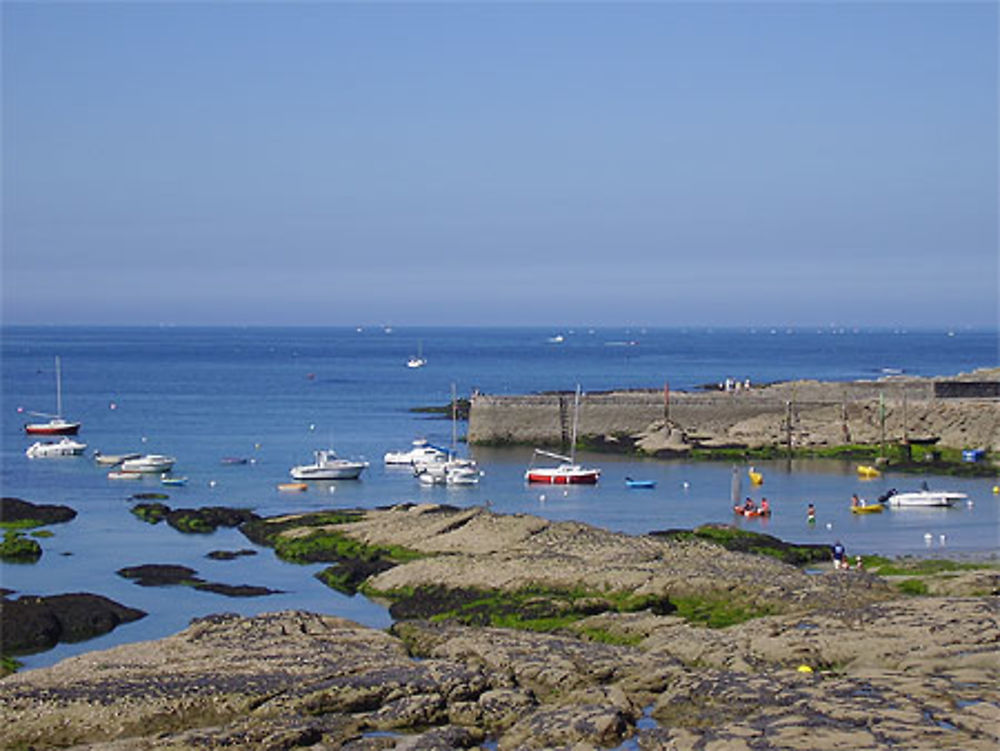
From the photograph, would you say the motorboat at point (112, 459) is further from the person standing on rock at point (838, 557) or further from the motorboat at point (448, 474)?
the person standing on rock at point (838, 557)

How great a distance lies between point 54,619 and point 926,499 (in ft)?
101

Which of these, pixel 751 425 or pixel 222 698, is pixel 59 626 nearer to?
pixel 222 698

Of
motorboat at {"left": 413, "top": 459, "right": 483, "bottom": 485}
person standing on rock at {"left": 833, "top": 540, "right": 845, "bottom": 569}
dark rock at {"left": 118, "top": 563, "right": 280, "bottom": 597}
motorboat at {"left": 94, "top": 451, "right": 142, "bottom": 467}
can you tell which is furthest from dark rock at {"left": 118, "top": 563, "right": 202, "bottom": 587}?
motorboat at {"left": 94, "top": 451, "right": 142, "bottom": 467}

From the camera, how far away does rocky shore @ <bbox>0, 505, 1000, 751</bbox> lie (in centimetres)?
2156

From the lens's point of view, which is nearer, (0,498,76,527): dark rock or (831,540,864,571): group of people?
(831,540,864,571): group of people

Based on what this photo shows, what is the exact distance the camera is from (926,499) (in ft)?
165

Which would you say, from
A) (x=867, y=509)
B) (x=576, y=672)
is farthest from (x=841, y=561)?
(x=576, y=672)

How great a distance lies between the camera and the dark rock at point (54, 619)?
1224 inches

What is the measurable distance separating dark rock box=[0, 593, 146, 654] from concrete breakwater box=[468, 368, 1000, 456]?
124ft

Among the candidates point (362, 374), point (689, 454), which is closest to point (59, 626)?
point (689, 454)

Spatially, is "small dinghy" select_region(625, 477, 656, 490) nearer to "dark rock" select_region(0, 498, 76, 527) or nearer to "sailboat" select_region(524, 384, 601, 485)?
"sailboat" select_region(524, 384, 601, 485)

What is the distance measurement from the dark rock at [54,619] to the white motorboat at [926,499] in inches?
1099

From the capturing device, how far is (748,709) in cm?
2219

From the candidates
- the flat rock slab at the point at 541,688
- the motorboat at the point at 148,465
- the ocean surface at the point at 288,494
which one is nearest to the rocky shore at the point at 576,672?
the flat rock slab at the point at 541,688
